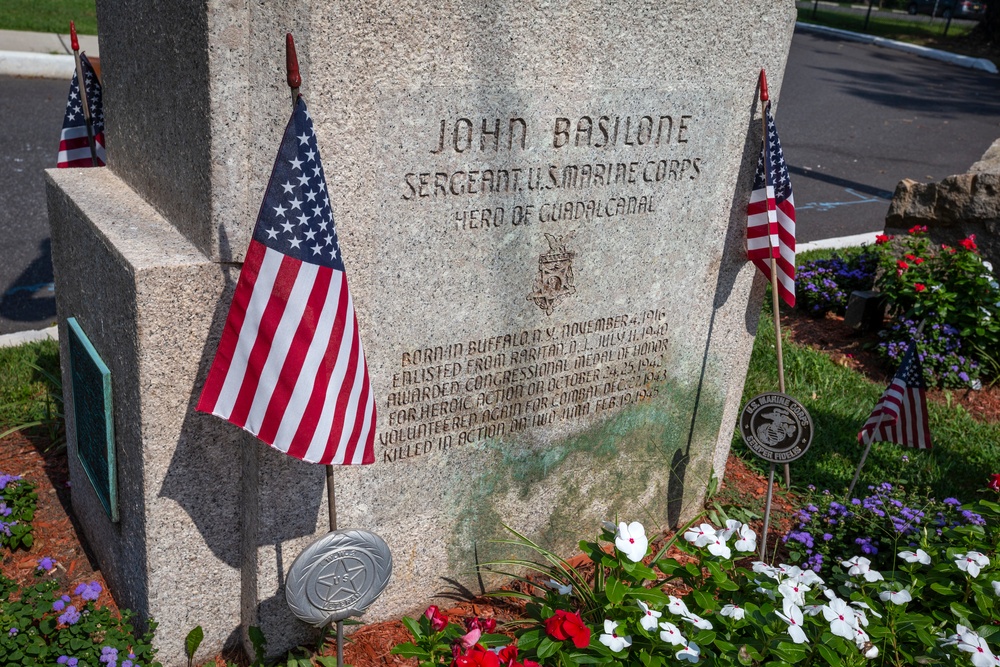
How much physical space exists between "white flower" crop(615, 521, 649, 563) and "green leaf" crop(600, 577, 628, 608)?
0.10m

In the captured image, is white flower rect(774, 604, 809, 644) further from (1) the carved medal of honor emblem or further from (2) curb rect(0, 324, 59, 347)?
(2) curb rect(0, 324, 59, 347)

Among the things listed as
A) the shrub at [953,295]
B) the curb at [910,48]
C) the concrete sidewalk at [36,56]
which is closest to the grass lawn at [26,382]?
the shrub at [953,295]

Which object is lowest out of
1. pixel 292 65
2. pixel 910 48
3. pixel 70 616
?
pixel 70 616

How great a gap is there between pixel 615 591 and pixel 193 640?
137cm

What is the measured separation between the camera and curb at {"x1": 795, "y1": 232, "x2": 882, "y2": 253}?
7297mm

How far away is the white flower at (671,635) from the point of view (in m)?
2.46

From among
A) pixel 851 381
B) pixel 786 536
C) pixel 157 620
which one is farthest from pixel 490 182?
pixel 851 381

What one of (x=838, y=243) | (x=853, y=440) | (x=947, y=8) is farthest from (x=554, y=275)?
(x=947, y=8)

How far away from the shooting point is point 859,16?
2908 centimetres

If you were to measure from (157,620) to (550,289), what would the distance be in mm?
1709

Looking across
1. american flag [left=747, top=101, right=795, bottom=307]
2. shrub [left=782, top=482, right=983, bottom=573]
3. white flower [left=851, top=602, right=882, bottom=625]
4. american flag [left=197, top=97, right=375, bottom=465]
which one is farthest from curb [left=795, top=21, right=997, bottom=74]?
american flag [left=197, top=97, right=375, bottom=465]

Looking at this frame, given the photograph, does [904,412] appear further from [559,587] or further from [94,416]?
[94,416]

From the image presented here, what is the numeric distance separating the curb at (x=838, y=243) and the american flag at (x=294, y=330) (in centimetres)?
556

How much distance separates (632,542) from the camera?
2.84 m
